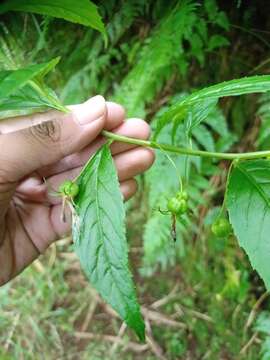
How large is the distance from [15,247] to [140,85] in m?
0.74

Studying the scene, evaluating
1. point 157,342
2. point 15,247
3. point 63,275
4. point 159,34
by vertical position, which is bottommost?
point 157,342

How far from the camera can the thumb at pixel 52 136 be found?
0.90 meters

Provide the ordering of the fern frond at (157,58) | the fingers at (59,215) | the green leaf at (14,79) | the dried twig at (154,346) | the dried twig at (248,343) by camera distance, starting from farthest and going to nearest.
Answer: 1. the dried twig at (154,346)
2. the dried twig at (248,343)
3. the fern frond at (157,58)
4. the fingers at (59,215)
5. the green leaf at (14,79)

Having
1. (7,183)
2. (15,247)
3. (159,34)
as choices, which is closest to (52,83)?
(159,34)

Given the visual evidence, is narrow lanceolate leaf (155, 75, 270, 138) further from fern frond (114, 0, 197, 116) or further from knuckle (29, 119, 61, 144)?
fern frond (114, 0, 197, 116)

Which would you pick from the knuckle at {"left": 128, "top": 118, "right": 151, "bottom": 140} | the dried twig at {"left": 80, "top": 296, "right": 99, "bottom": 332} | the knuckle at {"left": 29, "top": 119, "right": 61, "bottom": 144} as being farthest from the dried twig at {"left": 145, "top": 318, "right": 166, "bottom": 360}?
the knuckle at {"left": 29, "top": 119, "right": 61, "bottom": 144}

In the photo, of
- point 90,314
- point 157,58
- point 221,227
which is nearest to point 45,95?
point 221,227

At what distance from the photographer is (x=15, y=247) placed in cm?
132

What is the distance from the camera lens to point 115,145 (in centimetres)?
107

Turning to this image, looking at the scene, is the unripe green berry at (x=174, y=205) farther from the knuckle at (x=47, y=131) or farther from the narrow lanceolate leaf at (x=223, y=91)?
the knuckle at (x=47, y=131)

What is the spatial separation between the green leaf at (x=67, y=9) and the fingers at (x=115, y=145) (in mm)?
227

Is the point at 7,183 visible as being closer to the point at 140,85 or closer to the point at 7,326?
the point at 140,85

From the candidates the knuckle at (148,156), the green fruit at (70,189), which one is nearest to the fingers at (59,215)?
the knuckle at (148,156)

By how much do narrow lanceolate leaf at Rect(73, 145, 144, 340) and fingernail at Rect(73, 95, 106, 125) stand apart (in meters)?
0.10
